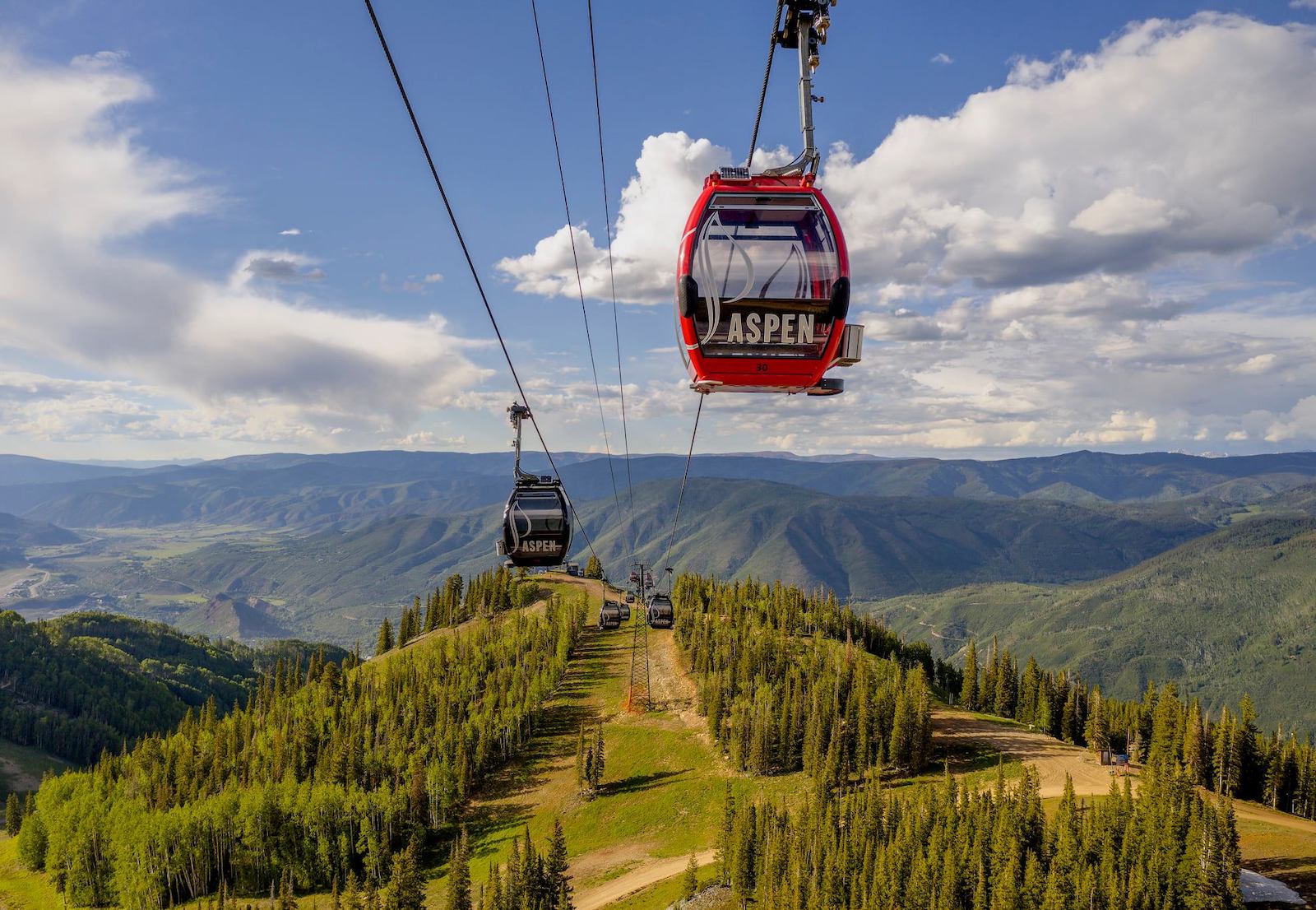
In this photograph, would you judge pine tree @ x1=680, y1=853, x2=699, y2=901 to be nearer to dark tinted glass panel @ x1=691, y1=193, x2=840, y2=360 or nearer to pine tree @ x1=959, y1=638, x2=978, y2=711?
dark tinted glass panel @ x1=691, y1=193, x2=840, y2=360

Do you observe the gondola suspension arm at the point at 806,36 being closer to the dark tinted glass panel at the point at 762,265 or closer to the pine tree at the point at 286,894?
the dark tinted glass panel at the point at 762,265

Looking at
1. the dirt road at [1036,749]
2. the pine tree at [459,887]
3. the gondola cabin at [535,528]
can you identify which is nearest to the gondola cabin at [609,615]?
the pine tree at [459,887]

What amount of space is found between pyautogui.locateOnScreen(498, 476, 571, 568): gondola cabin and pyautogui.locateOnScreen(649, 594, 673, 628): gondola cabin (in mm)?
39085

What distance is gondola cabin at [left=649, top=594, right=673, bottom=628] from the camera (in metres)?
83.5

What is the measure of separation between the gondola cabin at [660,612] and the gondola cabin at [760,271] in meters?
68.4

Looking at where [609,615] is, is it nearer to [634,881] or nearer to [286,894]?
[634,881]

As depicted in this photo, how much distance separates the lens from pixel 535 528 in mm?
45406

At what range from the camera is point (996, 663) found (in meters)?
159

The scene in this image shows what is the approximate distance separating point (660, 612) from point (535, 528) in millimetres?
41519

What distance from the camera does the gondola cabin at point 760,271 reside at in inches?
667

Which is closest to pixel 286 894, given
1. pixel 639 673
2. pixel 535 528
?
pixel 639 673

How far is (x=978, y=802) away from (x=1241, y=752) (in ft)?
172

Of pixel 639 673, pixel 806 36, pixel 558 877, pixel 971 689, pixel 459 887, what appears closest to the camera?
pixel 806 36

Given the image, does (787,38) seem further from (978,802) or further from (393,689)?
(393,689)
